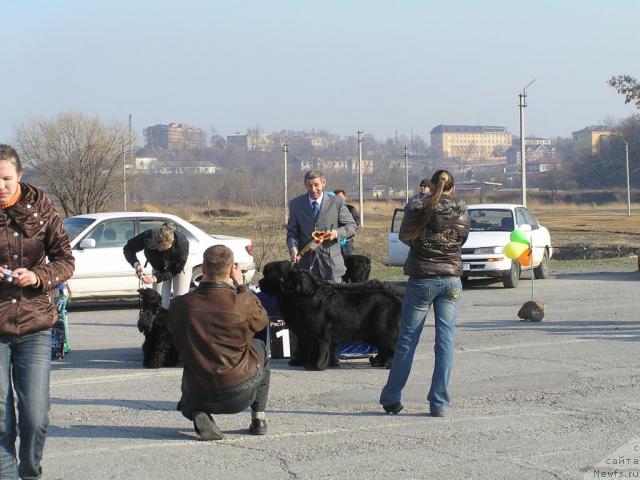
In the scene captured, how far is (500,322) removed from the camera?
13.3 metres

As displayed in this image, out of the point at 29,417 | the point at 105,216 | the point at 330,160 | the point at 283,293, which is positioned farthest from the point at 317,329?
the point at 330,160

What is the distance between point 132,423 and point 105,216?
8746 mm

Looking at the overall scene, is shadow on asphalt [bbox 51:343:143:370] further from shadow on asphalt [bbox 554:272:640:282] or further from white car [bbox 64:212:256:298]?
shadow on asphalt [bbox 554:272:640:282]

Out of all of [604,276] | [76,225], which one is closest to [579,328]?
[76,225]

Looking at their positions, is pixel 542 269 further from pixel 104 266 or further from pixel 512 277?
pixel 104 266

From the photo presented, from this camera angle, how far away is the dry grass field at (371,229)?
24.3m

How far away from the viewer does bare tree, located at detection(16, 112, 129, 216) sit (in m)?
38.4

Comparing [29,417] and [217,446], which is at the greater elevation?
[29,417]

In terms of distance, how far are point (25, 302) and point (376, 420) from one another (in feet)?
10.6

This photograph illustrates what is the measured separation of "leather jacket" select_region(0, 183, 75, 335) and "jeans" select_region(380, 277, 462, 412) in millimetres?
3032

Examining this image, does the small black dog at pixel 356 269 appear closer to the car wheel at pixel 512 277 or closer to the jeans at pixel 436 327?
the jeans at pixel 436 327

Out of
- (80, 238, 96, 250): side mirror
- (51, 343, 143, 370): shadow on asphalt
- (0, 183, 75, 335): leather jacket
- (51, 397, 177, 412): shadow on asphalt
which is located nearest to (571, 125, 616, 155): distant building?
(80, 238, 96, 250): side mirror

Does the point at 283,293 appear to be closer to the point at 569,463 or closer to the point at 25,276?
the point at 569,463

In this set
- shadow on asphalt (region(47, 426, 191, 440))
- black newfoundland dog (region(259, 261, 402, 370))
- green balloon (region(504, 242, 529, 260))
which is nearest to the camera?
shadow on asphalt (region(47, 426, 191, 440))
